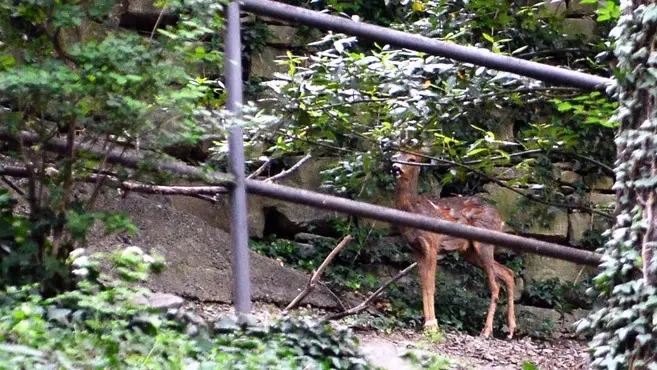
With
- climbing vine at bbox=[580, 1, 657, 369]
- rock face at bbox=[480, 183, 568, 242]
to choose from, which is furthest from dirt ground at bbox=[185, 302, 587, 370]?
rock face at bbox=[480, 183, 568, 242]

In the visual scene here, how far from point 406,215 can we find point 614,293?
0.79m

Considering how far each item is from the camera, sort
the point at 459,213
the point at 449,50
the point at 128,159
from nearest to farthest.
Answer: the point at 128,159 < the point at 449,50 < the point at 459,213

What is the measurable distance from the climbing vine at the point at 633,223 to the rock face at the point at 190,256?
3.51 m

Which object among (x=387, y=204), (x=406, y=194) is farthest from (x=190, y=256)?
(x=387, y=204)

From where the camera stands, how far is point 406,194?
7641 mm

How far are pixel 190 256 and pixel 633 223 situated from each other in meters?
4.12

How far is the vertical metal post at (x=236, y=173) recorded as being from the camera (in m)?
3.33

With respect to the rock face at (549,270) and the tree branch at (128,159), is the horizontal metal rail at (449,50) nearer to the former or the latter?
the tree branch at (128,159)

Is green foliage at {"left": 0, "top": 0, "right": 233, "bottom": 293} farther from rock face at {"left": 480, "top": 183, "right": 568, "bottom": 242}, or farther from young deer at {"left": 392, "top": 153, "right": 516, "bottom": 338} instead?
rock face at {"left": 480, "top": 183, "right": 568, "bottom": 242}

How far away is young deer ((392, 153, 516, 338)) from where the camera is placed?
7.62 meters

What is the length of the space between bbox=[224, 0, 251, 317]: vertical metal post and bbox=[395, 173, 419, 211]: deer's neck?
4.30 meters

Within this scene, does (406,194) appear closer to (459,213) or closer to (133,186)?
(459,213)

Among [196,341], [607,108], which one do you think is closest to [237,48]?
[196,341]

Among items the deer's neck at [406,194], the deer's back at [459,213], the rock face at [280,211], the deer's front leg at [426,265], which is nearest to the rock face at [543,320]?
the deer's back at [459,213]
